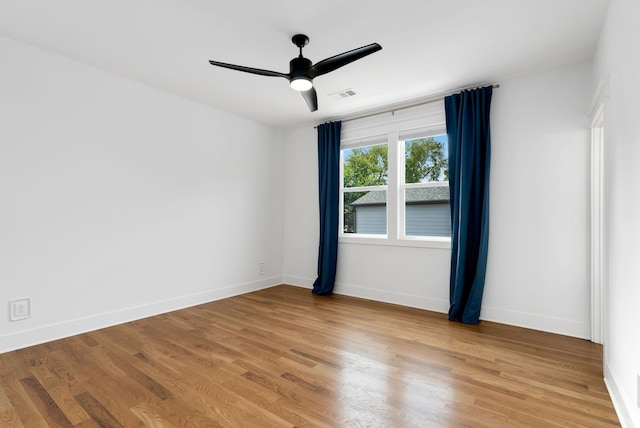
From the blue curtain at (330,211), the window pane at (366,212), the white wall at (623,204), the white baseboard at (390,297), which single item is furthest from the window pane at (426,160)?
the white wall at (623,204)

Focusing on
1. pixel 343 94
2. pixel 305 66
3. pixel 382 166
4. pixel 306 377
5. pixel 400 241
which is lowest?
pixel 306 377

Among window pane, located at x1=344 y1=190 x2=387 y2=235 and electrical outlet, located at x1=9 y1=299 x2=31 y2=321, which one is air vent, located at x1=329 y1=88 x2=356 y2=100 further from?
electrical outlet, located at x1=9 y1=299 x2=31 y2=321

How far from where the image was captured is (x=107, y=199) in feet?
10.5

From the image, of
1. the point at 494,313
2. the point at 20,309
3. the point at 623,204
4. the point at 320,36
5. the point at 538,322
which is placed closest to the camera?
the point at 623,204

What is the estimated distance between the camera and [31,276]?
2715 mm

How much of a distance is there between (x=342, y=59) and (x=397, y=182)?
2111 millimetres

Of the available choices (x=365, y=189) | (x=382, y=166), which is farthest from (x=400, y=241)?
(x=382, y=166)

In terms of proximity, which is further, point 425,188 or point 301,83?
point 425,188

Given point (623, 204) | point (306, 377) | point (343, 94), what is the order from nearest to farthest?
1. point (623, 204)
2. point (306, 377)
3. point (343, 94)

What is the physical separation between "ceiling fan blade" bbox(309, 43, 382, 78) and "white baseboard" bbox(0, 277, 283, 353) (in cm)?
296

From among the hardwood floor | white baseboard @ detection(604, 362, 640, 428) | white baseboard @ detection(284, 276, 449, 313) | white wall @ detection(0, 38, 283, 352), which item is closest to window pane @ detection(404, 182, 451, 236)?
white baseboard @ detection(284, 276, 449, 313)

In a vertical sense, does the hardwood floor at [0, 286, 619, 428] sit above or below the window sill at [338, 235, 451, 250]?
below

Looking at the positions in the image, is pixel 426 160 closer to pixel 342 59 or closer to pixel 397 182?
pixel 397 182

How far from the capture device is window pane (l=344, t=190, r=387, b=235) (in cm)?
434
